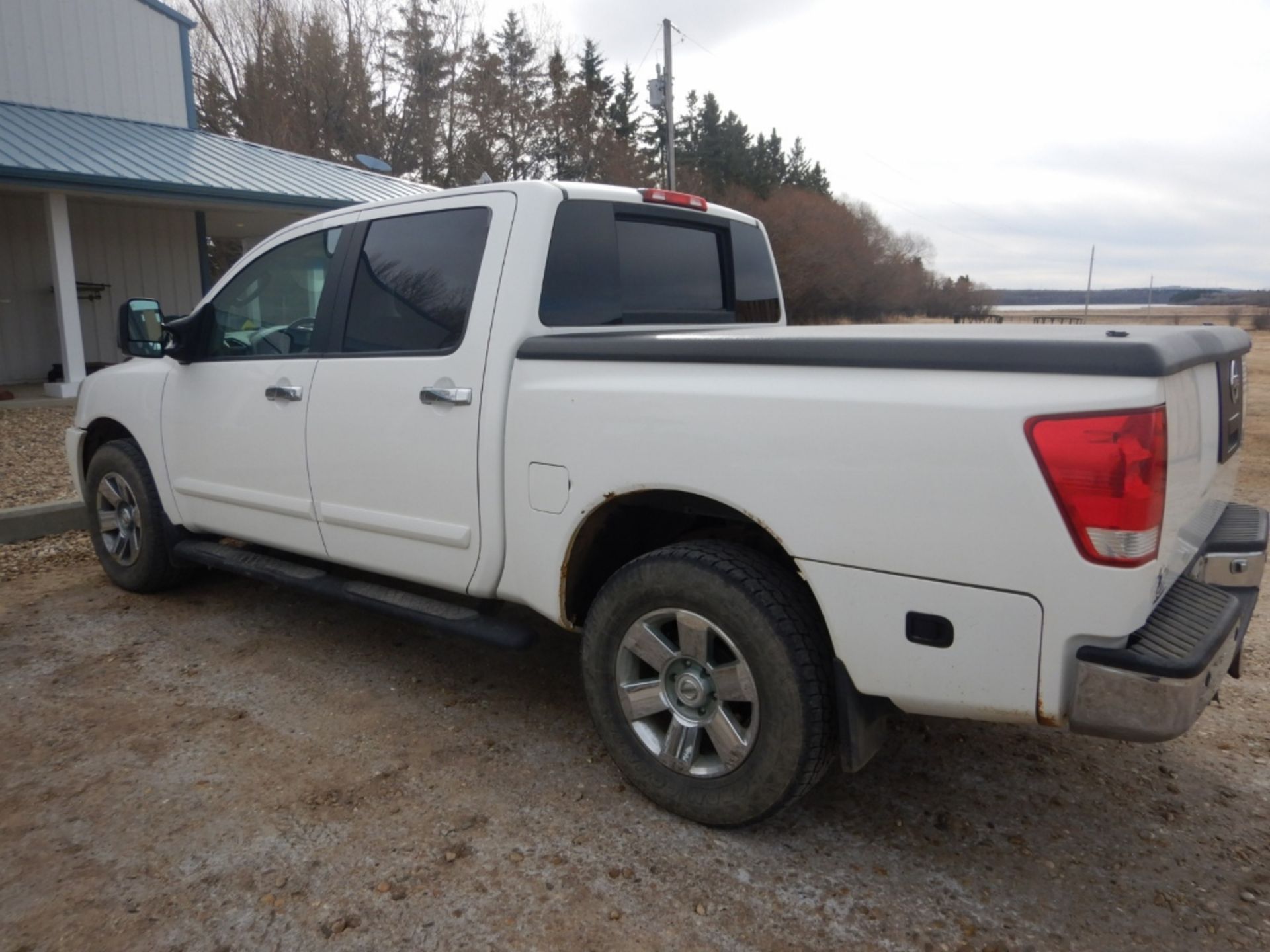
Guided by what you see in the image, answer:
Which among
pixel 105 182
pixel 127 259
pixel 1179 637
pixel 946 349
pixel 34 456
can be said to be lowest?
pixel 34 456

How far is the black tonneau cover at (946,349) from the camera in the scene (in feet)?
6.84

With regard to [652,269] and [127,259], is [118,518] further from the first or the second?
[127,259]

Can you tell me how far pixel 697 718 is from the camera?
9.34 feet

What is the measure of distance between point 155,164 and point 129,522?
987 cm

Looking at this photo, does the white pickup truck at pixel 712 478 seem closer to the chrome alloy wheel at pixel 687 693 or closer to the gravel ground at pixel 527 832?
the chrome alloy wheel at pixel 687 693

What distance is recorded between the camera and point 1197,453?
2480 millimetres

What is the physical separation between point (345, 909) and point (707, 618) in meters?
1.26

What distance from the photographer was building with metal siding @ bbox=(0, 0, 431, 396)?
12.4 metres

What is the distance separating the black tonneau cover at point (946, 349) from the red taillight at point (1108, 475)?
0.39ft

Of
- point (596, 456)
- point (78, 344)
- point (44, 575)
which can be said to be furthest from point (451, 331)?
point (78, 344)

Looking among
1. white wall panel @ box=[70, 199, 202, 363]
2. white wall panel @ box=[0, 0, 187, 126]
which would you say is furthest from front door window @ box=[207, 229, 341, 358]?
white wall panel @ box=[70, 199, 202, 363]

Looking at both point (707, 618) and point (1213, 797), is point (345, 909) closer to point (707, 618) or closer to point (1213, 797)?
point (707, 618)

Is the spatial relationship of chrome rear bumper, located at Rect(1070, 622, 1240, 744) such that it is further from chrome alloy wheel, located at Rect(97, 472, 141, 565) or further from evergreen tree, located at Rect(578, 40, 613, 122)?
evergreen tree, located at Rect(578, 40, 613, 122)

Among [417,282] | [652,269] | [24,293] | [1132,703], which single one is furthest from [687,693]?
[24,293]
